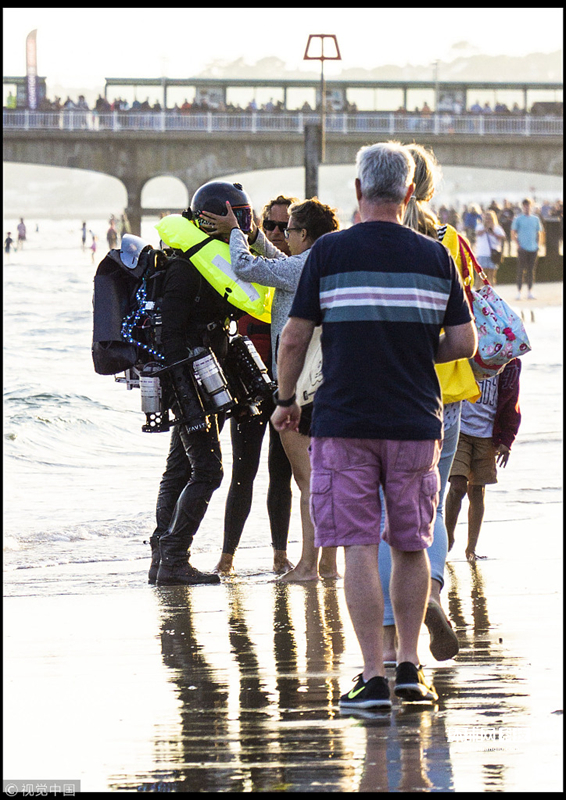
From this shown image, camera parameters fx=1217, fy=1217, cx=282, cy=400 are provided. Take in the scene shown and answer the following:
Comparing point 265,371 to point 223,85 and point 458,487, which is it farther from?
point 223,85

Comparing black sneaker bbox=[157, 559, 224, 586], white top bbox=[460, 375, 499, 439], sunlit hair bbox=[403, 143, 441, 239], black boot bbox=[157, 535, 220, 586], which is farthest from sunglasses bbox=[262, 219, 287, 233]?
sunlit hair bbox=[403, 143, 441, 239]

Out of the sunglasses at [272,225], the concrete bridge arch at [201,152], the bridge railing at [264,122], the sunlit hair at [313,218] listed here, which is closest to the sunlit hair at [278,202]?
the sunglasses at [272,225]

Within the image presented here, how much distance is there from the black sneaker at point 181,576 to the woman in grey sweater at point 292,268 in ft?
1.12

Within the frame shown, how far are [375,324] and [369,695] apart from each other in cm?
103

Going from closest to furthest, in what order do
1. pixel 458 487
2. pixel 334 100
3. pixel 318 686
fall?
pixel 318 686 → pixel 458 487 → pixel 334 100

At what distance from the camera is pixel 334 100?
49.6 m

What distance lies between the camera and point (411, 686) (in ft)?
11.3

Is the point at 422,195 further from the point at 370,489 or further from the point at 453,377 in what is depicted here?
the point at 370,489

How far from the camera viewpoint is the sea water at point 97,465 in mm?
6973

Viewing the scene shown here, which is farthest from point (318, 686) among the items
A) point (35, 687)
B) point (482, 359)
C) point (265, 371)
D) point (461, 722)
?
point (265, 371)

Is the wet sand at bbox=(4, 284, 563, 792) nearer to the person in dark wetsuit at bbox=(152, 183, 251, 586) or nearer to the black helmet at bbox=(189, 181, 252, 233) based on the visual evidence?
the person in dark wetsuit at bbox=(152, 183, 251, 586)

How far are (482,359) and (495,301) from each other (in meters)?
0.27

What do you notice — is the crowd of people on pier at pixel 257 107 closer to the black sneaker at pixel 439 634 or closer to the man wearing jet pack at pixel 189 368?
the man wearing jet pack at pixel 189 368

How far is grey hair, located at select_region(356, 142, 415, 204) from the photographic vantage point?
347 cm
